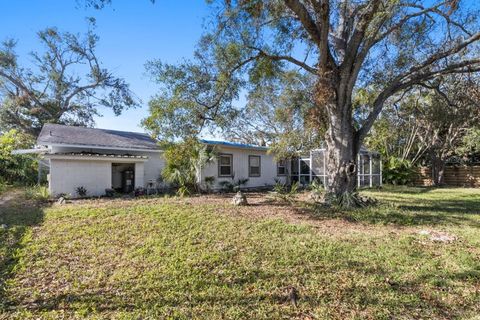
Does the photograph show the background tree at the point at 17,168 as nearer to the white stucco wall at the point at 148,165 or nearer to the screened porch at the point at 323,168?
the white stucco wall at the point at 148,165

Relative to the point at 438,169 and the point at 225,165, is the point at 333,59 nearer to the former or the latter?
the point at 225,165

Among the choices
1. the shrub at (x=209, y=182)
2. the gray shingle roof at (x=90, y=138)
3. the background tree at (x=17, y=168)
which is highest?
the gray shingle roof at (x=90, y=138)

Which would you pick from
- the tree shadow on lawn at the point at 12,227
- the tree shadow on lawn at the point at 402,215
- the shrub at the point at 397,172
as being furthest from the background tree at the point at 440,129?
the tree shadow on lawn at the point at 12,227

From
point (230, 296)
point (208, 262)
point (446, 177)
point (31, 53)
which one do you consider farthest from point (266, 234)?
point (31, 53)

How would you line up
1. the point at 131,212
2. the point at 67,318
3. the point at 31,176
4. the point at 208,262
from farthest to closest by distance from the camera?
the point at 31,176 → the point at 131,212 → the point at 208,262 → the point at 67,318

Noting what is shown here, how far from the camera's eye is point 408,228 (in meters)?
6.93

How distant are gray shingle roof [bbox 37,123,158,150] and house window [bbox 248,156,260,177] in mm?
5428

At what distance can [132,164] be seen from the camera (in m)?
14.7

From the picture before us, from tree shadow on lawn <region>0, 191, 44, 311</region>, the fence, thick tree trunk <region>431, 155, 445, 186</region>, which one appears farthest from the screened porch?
tree shadow on lawn <region>0, 191, 44, 311</region>

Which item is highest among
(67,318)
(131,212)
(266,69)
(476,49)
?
(476,49)

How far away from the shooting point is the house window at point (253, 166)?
57.8 ft

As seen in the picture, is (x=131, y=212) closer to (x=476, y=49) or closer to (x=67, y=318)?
(x=67, y=318)

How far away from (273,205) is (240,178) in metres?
7.41

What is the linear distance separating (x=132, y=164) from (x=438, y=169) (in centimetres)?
2049
